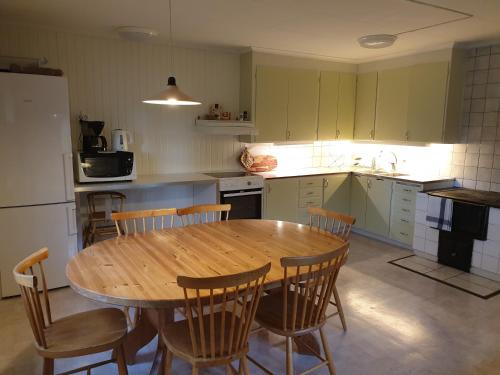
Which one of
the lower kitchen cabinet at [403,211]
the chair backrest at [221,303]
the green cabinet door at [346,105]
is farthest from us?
the green cabinet door at [346,105]

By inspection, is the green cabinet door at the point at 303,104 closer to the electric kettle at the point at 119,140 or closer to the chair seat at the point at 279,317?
the electric kettle at the point at 119,140

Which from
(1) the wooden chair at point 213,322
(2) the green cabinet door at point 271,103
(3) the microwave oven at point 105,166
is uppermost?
(2) the green cabinet door at point 271,103

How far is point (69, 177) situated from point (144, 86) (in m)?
1.44

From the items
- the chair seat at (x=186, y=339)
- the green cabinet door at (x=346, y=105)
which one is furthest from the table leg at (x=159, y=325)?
the green cabinet door at (x=346, y=105)

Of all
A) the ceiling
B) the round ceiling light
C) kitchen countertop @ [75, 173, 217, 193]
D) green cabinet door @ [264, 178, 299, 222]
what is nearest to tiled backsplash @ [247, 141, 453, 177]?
green cabinet door @ [264, 178, 299, 222]

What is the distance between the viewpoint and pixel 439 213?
13.4 feet

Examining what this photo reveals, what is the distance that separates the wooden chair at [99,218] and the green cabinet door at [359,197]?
305cm

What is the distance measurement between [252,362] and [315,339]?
1.71 feet

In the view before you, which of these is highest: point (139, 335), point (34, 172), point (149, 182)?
point (34, 172)

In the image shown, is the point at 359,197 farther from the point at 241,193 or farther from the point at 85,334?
the point at 85,334

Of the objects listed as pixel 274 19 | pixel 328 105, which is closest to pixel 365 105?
pixel 328 105

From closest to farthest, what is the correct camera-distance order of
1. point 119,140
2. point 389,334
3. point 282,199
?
1. point 389,334
2. point 119,140
3. point 282,199

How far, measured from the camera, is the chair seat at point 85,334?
1769mm

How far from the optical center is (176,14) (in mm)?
3137
